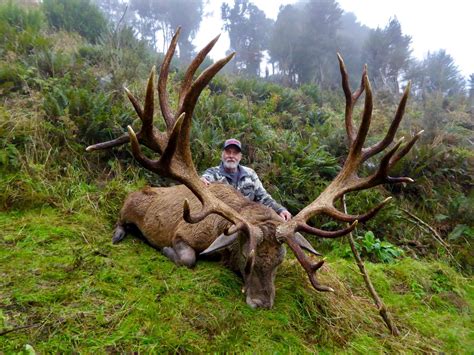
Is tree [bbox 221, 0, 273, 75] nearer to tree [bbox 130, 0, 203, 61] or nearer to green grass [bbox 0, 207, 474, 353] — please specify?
tree [bbox 130, 0, 203, 61]

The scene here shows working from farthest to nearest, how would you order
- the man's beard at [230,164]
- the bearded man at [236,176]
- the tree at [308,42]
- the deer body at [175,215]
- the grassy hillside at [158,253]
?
the tree at [308,42] < the man's beard at [230,164] < the bearded man at [236,176] < the deer body at [175,215] < the grassy hillside at [158,253]

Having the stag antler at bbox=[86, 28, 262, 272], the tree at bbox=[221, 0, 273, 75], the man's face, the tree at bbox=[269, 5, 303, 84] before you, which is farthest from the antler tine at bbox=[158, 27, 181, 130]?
the tree at bbox=[221, 0, 273, 75]

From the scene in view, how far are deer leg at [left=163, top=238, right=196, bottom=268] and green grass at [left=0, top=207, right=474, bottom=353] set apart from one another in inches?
3.7

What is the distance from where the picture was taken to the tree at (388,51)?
34.5 meters

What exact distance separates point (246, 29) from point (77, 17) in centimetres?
3897

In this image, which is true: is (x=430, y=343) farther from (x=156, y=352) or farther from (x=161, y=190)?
(x=161, y=190)

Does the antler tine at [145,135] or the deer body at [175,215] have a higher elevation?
the antler tine at [145,135]

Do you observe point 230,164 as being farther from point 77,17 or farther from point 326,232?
point 77,17

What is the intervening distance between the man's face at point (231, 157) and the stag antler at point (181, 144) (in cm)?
171

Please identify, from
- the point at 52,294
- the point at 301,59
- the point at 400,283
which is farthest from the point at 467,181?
the point at 301,59

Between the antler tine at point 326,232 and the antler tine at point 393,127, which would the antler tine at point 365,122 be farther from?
the antler tine at point 326,232

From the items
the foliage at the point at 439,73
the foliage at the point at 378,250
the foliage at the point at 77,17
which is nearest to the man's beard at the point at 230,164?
the foliage at the point at 378,250

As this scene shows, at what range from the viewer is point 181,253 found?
3926 millimetres

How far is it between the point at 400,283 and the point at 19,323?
439 cm
